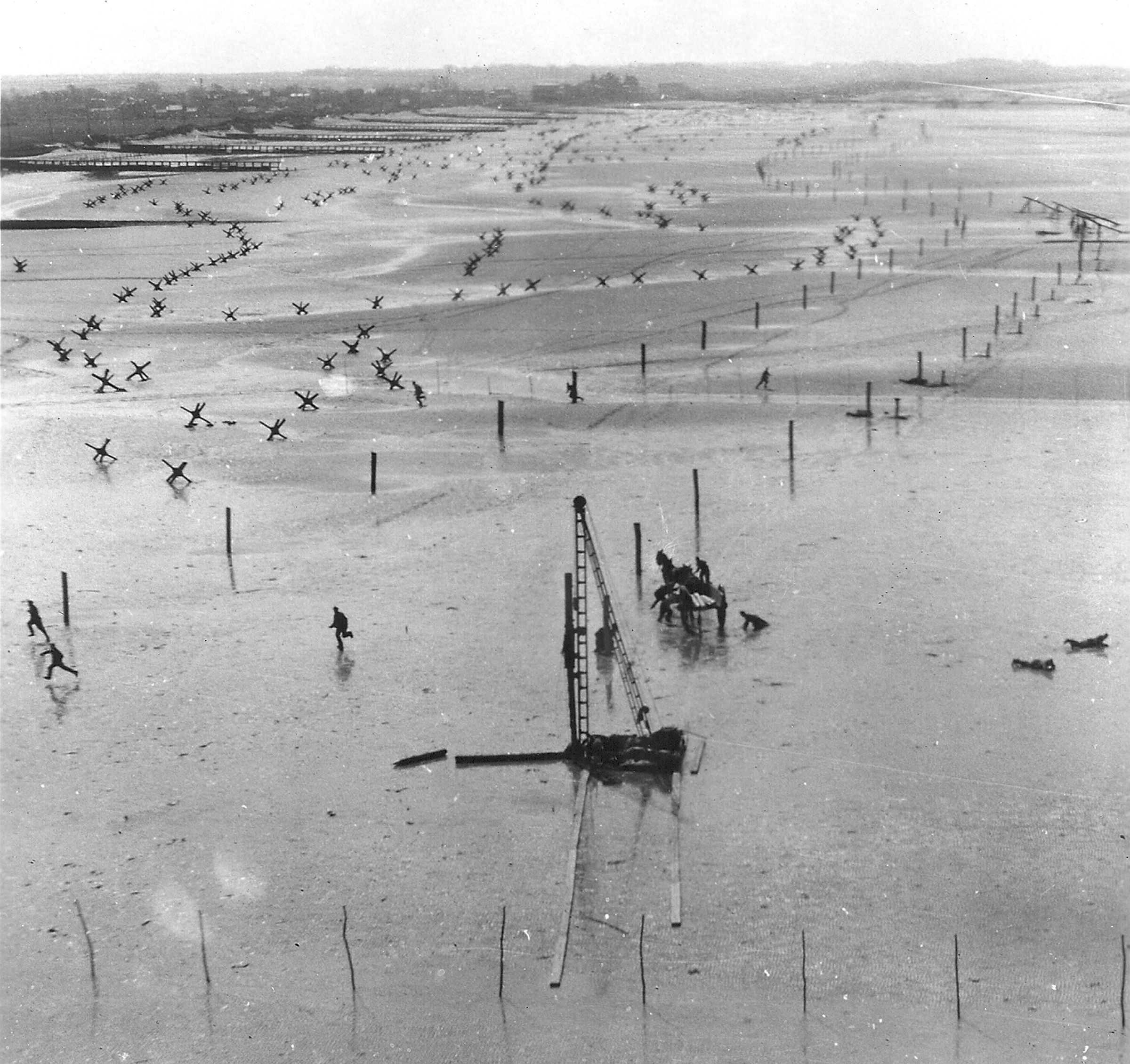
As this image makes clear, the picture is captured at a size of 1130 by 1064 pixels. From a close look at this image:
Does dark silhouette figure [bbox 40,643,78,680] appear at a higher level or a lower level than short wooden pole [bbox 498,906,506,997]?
higher

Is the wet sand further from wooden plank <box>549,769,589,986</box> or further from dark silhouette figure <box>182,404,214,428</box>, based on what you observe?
dark silhouette figure <box>182,404,214,428</box>

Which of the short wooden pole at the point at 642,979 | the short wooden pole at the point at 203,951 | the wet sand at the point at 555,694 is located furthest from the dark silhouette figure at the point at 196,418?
the short wooden pole at the point at 642,979

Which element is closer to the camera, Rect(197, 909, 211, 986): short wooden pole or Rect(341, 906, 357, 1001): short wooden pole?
Rect(341, 906, 357, 1001): short wooden pole

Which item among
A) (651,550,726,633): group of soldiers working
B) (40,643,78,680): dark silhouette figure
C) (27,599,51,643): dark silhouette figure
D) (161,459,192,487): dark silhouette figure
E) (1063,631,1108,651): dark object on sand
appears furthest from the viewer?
(161,459,192,487): dark silhouette figure

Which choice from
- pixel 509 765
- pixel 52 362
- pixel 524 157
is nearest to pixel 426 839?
pixel 509 765

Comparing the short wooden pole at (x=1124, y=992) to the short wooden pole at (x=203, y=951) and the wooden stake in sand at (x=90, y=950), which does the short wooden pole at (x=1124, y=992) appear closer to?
the wooden stake in sand at (x=90, y=950)

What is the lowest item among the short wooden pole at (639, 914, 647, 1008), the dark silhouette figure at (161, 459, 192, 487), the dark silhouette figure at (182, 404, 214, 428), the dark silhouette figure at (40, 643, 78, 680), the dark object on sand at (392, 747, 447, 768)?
the short wooden pole at (639, 914, 647, 1008)

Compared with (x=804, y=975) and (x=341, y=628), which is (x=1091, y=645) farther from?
(x=341, y=628)

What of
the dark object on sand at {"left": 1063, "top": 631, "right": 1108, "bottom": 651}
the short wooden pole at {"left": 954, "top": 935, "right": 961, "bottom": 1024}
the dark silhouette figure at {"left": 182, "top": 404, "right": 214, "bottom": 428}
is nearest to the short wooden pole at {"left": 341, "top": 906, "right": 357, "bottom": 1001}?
the short wooden pole at {"left": 954, "top": 935, "right": 961, "bottom": 1024}
